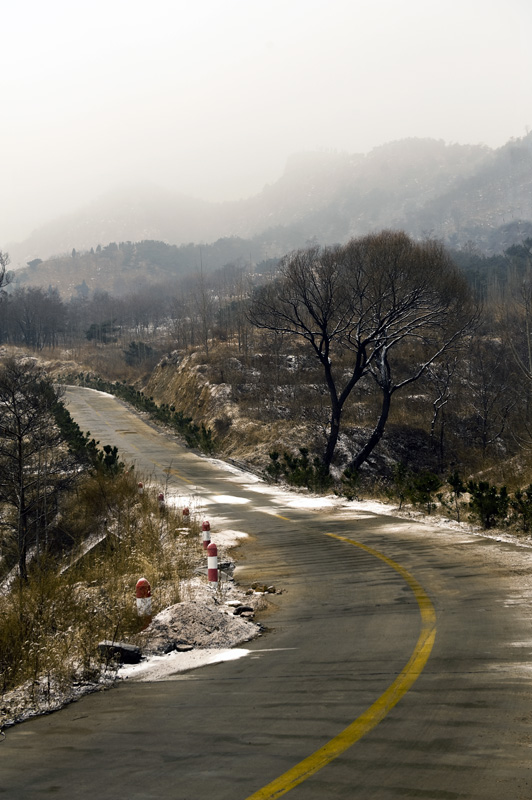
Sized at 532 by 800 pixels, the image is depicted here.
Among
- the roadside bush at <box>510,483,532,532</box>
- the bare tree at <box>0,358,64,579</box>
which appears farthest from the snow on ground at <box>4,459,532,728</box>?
the bare tree at <box>0,358,64,579</box>

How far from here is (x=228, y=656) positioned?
7.56 meters

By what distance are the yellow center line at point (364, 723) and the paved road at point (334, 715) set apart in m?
0.02

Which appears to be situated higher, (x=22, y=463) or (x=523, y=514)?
(x=22, y=463)

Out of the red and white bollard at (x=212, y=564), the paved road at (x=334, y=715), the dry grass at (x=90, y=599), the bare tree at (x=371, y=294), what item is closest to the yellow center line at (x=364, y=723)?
the paved road at (x=334, y=715)

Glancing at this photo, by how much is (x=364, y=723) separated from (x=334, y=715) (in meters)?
0.32

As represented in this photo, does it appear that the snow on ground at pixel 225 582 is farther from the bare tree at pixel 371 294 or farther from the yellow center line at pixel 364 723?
the bare tree at pixel 371 294

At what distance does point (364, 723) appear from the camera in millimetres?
4910

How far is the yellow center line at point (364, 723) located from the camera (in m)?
3.93

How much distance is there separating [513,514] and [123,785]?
567 inches

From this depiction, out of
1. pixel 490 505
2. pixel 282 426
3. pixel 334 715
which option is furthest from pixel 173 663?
pixel 282 426

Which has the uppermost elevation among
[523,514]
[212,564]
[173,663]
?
[212,564]

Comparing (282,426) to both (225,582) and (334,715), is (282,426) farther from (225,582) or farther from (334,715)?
(334,715)

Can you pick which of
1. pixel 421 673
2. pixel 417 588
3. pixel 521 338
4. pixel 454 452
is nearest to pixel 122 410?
pixel 454 452

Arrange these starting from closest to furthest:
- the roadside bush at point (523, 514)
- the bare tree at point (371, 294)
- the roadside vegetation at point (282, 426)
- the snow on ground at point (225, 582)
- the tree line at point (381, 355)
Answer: the snow on ground at point (225, 582), the roadside vegetation at point (282, 426), the roadside bush at point (523, 514), the bare tree at point (371, 294), the tree line at point (381, 355)
